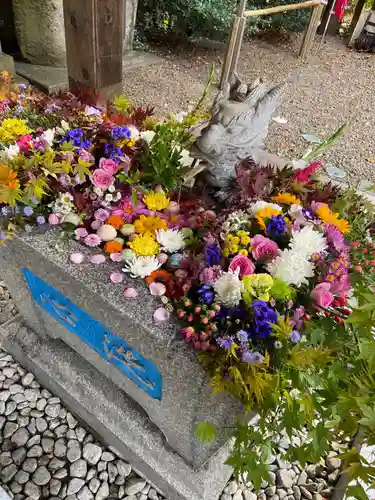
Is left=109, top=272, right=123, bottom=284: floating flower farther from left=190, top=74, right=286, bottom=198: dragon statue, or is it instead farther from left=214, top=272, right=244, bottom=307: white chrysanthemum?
left=190, top=74, right=286, bottom=198: dragon statue

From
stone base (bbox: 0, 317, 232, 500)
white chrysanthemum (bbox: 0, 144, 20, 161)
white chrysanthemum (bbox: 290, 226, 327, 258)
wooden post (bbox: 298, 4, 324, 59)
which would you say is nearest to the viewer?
white chrysanthemum (bbox: 290, 226, 327, 258)

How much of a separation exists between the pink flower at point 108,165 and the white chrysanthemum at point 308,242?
0.78 metres

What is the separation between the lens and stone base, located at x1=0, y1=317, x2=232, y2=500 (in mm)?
1917

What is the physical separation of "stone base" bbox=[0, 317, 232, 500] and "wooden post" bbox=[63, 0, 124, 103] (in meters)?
1.44

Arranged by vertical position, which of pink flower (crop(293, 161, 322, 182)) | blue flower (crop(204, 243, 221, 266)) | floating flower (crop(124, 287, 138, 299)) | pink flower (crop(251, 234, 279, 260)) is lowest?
floating flower (crop(124, 287, 138, 299))

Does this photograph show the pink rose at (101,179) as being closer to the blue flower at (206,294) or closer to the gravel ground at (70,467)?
the blue flower at (206,294)

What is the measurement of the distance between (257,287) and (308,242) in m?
0.26

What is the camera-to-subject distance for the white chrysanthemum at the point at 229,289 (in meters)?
1.33

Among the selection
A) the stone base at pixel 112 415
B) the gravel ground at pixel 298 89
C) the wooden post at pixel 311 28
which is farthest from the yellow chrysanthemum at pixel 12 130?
the wooden post at pixel 311 28

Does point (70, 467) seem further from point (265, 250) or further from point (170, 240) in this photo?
point (265, 250)

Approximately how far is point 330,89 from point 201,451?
667cm

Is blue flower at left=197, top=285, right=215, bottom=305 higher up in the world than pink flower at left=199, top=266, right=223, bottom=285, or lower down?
lower down

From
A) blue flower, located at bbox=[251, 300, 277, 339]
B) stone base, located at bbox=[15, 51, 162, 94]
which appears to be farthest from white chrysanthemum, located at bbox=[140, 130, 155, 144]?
stone base, located at bbox=[15, 51, 162, 94]

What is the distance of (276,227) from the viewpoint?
150cm
